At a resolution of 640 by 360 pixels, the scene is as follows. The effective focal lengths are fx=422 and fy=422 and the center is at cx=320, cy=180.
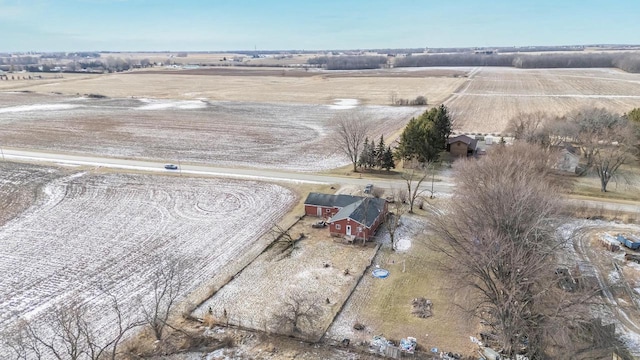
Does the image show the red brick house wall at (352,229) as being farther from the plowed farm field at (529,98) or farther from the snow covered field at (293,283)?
the plowed farm field at (529,98)

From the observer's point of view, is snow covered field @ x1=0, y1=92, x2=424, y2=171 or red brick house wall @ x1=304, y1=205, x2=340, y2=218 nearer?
red brick house wall @ x1=304, y1=205, x2=340, y2=218

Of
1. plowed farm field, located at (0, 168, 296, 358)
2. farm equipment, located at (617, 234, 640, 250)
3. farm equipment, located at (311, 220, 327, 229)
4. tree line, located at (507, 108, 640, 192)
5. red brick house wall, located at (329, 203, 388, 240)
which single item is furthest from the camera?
tree line, located at (507, 108, 640, 192)

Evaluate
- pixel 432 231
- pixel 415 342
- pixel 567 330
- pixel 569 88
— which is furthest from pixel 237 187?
pixel 569 88

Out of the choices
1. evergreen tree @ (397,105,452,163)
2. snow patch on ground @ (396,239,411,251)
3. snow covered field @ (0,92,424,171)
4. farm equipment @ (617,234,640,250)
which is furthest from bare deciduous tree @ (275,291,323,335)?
evergreen tree @ (397,105,452,163)

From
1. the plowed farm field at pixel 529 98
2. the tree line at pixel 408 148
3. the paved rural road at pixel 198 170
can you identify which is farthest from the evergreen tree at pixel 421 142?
the plowed farm field at pixel 529 98

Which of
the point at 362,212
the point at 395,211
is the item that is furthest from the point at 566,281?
the point at 395,211

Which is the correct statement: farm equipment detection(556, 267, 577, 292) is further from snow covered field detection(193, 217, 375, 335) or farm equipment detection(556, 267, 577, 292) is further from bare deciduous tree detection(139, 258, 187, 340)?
bare deciduous tree detection(139, 258, 187, 340)

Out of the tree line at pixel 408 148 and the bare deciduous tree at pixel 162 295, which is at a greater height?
the tree line at pixel 408 148
